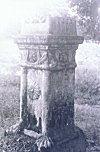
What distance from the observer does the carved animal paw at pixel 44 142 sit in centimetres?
453

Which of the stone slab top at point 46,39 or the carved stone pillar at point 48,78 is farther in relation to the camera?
the carved stone pillar at point 48,78

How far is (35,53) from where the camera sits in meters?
4.76

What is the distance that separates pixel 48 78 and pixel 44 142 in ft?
3.29

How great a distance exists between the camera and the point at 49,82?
461cm

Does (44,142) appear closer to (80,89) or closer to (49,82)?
(49,82)

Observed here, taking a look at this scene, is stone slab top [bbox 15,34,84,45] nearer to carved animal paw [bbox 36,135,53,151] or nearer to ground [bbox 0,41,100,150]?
carved animal paw [bbox 36,135,53,151]

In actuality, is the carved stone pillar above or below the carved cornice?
below

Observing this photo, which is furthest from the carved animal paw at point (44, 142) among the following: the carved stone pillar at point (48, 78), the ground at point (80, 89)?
the ground at point (80, 89)

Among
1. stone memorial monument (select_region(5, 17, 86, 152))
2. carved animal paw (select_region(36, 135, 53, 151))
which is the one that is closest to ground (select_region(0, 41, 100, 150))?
stone memorial monument (select_region(5, 17, 86, 152))

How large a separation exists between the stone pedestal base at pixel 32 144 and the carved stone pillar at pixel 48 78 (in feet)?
0.21

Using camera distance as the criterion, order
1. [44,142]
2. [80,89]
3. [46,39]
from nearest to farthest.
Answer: [46,39], [44,142], [80,89]

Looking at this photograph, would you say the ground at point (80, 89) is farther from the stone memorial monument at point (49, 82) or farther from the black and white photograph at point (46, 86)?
the stone memorial monument at point (49, 82)

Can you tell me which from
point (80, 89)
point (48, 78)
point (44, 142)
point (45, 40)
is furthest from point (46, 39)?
point (80, 89)

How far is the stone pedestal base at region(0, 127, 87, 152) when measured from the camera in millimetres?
4637
